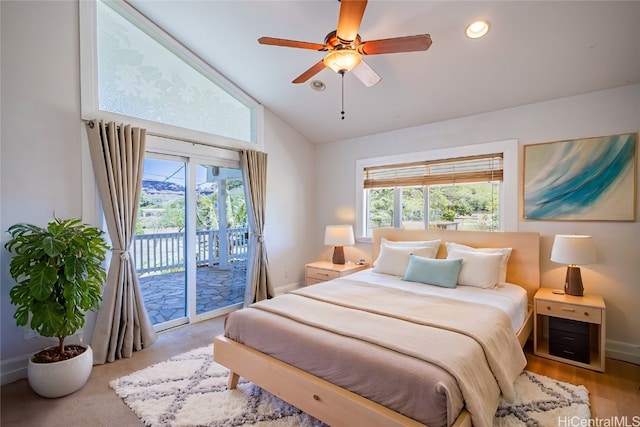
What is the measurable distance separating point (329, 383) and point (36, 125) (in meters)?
3.07

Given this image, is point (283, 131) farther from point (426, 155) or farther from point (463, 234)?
point (463, 234)

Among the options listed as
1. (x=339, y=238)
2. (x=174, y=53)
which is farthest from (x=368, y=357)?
(x=174, y=53)

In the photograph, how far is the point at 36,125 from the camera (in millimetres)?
2543

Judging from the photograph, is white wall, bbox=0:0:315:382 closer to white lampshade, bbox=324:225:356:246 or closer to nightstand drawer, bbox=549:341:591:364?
white lampshade, bbox=324:225:356:246

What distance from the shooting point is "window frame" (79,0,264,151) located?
109 inches

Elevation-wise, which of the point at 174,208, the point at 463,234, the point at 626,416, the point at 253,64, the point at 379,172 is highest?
the point at 253,64

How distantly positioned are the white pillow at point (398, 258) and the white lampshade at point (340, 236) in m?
0.81

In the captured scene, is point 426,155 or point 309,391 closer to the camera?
point 309,391

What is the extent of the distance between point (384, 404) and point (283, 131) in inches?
155

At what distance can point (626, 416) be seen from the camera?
1968 millimetres

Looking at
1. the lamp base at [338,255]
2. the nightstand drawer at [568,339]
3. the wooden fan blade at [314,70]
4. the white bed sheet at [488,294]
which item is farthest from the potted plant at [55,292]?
the nightstand drawer at [568,339]

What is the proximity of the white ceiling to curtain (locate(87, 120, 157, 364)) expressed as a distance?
1.34m

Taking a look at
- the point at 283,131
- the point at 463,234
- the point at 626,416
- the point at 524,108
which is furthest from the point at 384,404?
the point at 283,131

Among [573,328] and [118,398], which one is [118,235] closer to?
[118,398]
